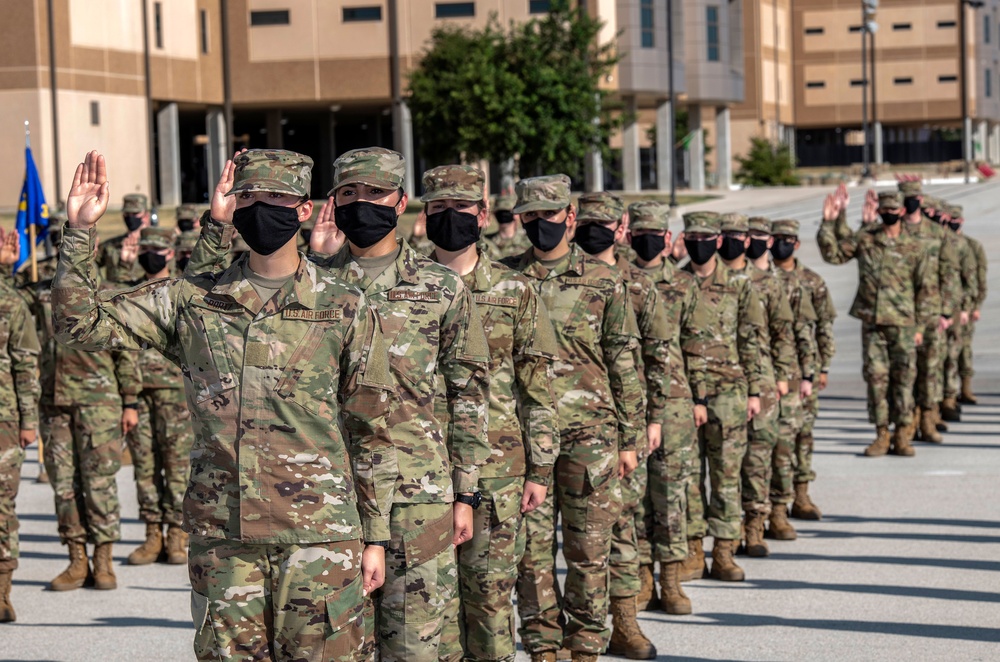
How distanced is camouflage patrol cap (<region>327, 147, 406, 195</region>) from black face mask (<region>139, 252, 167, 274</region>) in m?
5.06

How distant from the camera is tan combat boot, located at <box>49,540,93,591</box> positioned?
431 inches

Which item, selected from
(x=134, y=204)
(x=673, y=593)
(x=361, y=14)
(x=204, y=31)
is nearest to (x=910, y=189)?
(x=134, y=204)

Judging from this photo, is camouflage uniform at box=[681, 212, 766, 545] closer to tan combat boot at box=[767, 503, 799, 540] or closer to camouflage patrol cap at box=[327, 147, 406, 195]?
tan combat boot at box=[767, 503, 799, 540]

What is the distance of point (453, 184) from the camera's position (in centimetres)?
719

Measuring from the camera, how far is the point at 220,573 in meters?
5.41

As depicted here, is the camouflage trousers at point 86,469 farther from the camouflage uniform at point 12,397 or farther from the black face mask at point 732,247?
the black face mask at point 732,247

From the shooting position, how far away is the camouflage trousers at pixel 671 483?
32.2ft

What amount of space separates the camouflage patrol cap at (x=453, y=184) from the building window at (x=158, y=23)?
176ft

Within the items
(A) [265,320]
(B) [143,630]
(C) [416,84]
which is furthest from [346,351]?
(C) [416,84]

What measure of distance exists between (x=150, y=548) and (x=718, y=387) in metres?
4.20

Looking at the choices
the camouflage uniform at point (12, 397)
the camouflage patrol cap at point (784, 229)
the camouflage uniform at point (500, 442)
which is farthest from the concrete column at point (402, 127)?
the camouflage uniform at point (500, 442)

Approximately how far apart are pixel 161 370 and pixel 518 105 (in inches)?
1557

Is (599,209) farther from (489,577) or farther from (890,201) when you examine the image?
(890,201)

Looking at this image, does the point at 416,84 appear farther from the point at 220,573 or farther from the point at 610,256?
the point at 220,573
